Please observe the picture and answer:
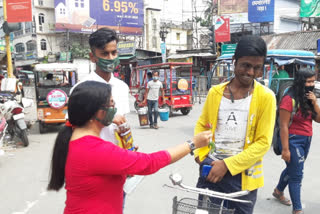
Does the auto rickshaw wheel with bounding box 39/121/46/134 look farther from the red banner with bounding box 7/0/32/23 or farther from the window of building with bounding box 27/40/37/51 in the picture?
the window of building with bounding box 27/40/37/51

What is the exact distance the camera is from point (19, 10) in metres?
8.60

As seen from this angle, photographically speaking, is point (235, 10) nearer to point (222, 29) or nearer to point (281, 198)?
point (222, 29)

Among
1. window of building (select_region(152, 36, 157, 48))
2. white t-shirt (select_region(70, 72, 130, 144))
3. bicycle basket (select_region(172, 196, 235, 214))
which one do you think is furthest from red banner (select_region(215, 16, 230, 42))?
window of building (select_region(152, 36, 157, 48))

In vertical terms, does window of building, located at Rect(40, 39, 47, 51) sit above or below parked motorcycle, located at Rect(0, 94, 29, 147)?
above

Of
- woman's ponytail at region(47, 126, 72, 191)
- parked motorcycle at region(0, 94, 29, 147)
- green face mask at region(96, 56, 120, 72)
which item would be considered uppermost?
green face mask at region(96, 56, 120, 72)

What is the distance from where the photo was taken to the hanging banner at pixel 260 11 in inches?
991

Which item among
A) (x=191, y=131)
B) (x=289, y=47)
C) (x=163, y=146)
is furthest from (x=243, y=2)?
(x=163, y=146)

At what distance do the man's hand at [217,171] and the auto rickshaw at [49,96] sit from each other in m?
6.25

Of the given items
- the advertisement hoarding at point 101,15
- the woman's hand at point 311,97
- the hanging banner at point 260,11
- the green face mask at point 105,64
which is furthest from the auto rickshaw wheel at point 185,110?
the advertisement hoarding at point 101,15

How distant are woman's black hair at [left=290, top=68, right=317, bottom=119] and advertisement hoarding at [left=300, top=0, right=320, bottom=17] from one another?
2302 centimetres

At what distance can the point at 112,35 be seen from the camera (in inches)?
83.1

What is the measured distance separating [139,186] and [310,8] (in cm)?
2365

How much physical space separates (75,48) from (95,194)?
3363 centimetres

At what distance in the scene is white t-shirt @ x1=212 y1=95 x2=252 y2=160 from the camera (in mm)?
1881
